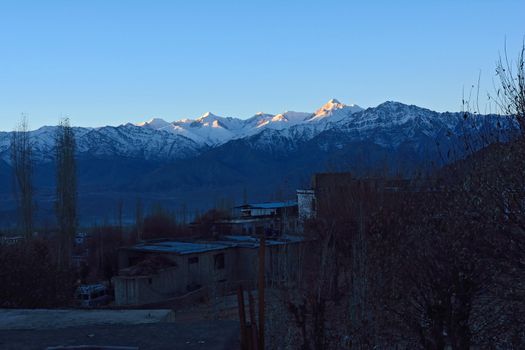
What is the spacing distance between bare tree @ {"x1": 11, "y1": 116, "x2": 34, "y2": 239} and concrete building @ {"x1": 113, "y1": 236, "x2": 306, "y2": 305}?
5356 mm

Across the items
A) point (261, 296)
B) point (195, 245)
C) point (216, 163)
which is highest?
point (216, 163)

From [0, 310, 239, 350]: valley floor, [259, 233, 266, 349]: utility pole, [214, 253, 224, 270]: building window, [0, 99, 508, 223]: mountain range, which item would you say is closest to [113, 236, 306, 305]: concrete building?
[214, 253, 224, 270]: building window

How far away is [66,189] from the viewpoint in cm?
3484

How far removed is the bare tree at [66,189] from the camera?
33.1 metres

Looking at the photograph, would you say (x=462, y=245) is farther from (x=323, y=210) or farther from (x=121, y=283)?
(x=121, y=283)

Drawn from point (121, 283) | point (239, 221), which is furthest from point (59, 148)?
point (121, 283)

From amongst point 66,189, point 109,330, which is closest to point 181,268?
point 66,189

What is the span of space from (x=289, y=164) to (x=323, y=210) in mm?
129287

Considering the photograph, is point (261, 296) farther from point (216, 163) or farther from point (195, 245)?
point (216, 163)

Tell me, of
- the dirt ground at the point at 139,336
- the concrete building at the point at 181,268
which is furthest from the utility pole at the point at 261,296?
the concrete building at the point at 181,268

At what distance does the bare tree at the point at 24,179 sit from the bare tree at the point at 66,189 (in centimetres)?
149

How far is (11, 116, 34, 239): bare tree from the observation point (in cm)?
3297

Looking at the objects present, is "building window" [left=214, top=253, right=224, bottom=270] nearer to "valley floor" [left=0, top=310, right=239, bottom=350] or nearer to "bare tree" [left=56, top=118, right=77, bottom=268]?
"bare tree" [left=56, top=118, right=77, bottom=268]

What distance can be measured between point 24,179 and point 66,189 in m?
2.88
